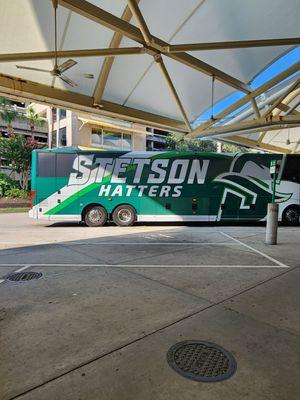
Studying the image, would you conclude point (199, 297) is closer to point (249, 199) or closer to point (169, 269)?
point (169, 269)

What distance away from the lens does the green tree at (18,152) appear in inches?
998

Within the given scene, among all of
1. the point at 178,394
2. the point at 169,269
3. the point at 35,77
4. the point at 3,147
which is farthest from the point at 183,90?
the point at 3,147

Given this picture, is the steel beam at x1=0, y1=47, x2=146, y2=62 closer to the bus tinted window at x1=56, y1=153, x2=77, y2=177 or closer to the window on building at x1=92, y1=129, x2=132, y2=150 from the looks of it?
the bus tinted window at x1=56, y1=153, x2=77, y2=177

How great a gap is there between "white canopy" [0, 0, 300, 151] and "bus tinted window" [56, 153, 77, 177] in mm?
3924

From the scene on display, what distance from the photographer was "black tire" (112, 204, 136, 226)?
43.2ft

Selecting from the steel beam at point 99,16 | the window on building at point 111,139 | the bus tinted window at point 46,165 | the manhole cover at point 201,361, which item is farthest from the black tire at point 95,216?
the window on building at point 111,139

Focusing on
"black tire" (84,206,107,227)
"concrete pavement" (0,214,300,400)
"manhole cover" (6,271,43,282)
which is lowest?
"manhole cover" (6,271,43,282)

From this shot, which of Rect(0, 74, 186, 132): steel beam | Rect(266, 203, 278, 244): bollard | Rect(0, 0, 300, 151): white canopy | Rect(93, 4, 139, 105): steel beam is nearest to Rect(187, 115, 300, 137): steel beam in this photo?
Rect(0, 0, 300, 151): white canopy

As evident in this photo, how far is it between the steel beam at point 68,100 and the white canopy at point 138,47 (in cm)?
3

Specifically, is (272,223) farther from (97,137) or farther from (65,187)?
(97,137)

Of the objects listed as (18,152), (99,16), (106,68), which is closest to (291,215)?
(106,68)

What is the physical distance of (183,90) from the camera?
32.2 feet

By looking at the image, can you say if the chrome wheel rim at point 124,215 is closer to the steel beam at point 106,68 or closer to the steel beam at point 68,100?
the steel beam at point 68,100

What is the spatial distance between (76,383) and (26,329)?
1234 millimetres
